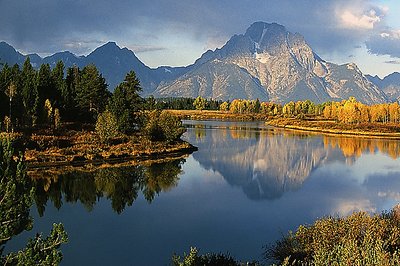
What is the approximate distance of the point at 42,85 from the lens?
78.1 m

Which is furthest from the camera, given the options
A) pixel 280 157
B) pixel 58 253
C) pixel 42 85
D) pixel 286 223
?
pixel 42 85

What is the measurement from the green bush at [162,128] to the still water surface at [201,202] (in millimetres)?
6438

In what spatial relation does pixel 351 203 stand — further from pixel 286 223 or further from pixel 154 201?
pixel 154 201

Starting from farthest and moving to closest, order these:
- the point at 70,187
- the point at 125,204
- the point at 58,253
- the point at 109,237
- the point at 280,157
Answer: the point at 280,157
the point at 70,187
the point at 125,204
the point at 109,237
the point at 58,253

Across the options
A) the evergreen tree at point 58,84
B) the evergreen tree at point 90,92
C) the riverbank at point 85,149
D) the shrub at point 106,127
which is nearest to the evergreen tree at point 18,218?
the riverbank at point 85,149

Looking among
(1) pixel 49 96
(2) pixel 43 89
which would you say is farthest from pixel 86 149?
(2) pixel 43 89

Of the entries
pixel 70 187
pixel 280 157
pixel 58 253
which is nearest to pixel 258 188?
pixel 70 187

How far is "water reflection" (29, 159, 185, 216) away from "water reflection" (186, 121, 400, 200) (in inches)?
355

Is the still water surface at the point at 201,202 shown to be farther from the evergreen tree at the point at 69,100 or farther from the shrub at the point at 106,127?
the evergreen tree at the point at 69,100

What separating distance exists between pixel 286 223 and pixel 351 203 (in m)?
11.0

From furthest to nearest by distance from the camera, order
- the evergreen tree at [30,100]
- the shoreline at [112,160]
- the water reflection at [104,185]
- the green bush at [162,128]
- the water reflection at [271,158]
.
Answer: the green bush at [162,128], the evergreen tree at [30,100], the shoreline at [112,160], the water reflection at [271,158], the water reflection at [104,185]

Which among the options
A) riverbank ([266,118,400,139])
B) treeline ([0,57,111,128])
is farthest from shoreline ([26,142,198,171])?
riverbank ([266,118,400,139])

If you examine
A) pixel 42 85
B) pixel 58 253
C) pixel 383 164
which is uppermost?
pixel 42 85

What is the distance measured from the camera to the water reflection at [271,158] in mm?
49562
